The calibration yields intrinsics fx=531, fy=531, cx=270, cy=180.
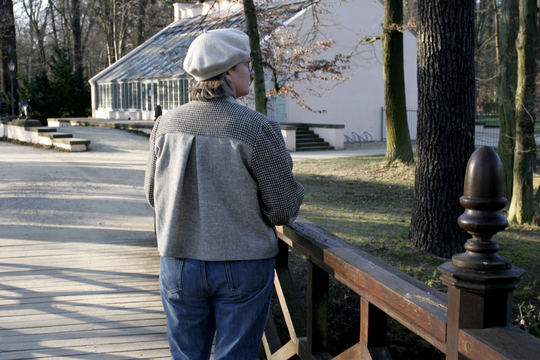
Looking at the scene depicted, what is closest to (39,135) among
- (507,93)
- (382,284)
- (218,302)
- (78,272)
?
(507,93)

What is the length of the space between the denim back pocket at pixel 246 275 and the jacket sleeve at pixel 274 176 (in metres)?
0.19

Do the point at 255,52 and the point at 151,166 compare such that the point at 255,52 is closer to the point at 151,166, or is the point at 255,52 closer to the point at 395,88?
the point at 151,166

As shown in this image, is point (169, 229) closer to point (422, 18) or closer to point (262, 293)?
point (262, 293)

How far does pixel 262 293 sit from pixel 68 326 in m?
2.30

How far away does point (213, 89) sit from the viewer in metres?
2.04

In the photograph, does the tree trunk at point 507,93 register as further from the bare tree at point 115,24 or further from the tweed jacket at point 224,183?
the bare tree at point 115,24

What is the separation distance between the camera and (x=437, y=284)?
4.85 meters

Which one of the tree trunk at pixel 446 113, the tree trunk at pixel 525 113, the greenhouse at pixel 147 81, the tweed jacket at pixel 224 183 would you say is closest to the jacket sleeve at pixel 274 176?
the tweed jacket at pixel 224 183

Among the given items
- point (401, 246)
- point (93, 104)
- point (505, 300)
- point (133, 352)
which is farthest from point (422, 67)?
point (93, 104)

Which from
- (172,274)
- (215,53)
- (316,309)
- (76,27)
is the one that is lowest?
(316,309)

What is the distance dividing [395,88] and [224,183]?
13229 millimetres

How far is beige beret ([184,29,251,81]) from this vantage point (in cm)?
204

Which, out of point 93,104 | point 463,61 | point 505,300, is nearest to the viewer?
point 505,300

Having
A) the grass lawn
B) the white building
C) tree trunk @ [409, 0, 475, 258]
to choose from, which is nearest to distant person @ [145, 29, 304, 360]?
the grass lawn
